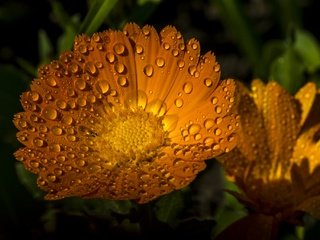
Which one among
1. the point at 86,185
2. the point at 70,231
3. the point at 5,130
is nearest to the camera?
the point at 86,185

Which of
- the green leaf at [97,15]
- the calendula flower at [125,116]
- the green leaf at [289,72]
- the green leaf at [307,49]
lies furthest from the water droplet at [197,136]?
the green leaf at [307,49]

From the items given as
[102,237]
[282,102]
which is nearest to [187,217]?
[102,237]

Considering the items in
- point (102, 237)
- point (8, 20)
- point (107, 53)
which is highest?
point (8, 20)

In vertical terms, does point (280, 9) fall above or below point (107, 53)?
above

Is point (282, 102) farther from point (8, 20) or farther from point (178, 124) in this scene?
point (8, 20)

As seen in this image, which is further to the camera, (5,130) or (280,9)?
(280,9)

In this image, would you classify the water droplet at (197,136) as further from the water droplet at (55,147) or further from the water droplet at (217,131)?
the water droplet at (55,147)

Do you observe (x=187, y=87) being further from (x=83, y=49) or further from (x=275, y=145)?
(x=275, y=145)
